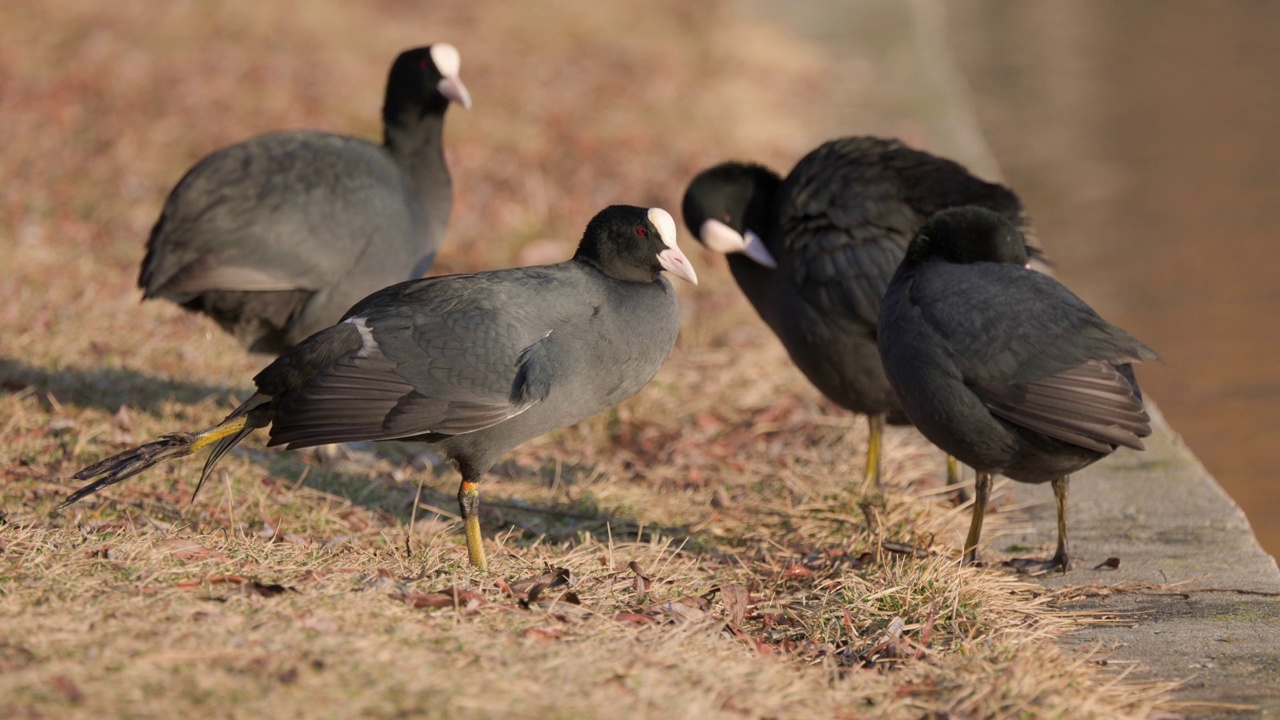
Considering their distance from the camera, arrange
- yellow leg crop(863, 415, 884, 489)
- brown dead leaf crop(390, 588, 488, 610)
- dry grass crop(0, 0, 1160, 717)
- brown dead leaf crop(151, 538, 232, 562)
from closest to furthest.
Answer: dry grass crop(0, 0, 1160, 717), brown dead leaf crop(390, 588, 488, 610), brown dead leaf crop(151, 538, 232, 562), yellow leg crop(863, 415, 884, 489)

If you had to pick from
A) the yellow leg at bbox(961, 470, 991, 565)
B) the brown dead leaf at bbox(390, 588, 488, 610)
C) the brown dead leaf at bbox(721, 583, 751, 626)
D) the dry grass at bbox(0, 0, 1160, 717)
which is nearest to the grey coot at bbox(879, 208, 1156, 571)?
the yellow leg at bbox(961, 470, 991, 565)

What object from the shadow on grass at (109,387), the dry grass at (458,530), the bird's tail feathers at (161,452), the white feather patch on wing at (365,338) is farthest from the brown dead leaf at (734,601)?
the shadow on grass at (109,387)

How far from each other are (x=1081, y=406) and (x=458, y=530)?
2135 millimetres

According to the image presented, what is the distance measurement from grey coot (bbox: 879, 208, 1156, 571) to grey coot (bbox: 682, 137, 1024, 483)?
26.5 inches

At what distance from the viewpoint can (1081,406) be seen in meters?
3.90

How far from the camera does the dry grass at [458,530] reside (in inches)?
122

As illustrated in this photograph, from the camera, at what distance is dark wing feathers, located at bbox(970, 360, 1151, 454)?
389 cm

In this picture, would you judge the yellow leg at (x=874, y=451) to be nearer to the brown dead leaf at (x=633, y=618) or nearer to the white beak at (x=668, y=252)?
the white beak at (x=668, y=252)

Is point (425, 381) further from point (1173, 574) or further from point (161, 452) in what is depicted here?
point (1173, 574)

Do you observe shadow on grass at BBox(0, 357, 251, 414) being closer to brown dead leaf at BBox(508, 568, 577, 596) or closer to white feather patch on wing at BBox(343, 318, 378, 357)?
white feather patch on wing at BBox(343, 318, 378, 357)

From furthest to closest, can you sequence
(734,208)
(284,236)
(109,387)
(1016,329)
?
(109,387) < (734,208) < (284,236) < (1016,329)

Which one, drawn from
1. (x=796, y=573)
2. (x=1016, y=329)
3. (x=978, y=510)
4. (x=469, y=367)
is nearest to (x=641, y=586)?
(x=796, y=573)

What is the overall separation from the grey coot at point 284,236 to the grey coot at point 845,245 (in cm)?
137

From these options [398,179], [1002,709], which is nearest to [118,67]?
[398,179]
